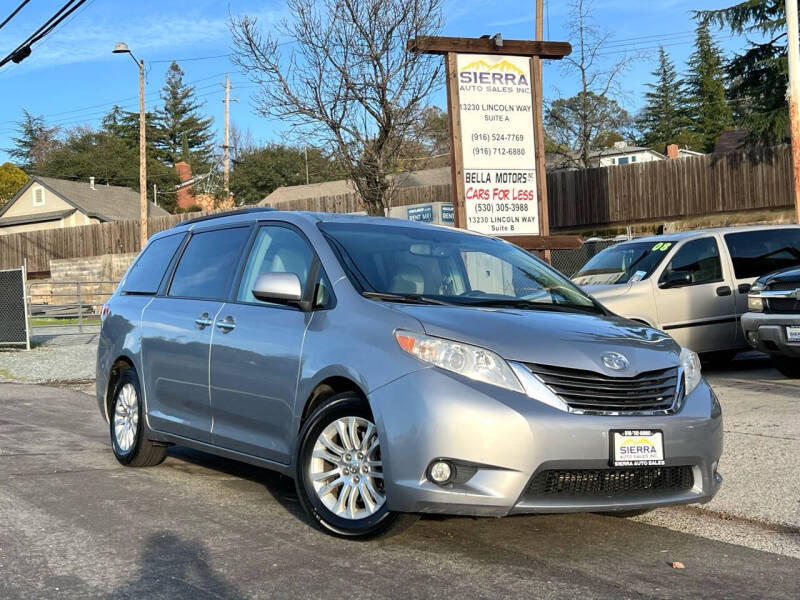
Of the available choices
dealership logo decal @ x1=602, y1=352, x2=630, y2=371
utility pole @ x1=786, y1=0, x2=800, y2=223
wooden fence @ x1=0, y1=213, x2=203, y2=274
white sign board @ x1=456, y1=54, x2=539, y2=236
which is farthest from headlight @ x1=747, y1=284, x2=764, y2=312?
wooden fence @ x1=0, y1=213, x2=203, y2=274

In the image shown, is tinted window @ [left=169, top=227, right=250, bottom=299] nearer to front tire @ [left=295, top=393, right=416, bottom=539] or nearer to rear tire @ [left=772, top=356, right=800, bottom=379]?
front tire @ [left=295, top=393, right=416, bottom=539]

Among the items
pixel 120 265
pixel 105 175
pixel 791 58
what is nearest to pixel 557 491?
pixel 791 58

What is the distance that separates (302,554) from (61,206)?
66.8 m

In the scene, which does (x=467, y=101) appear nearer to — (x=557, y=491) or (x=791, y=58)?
(x=791, y=58)

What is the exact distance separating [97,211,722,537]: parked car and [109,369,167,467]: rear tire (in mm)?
537

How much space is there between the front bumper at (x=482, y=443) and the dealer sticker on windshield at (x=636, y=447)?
34mm

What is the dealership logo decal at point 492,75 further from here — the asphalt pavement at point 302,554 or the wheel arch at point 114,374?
the asphalt pavement at point 302,554

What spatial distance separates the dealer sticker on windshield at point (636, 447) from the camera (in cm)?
466

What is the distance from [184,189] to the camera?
305ft

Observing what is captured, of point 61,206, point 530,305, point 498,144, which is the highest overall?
point 61,206

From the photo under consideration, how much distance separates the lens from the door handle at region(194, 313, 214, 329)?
6.30m

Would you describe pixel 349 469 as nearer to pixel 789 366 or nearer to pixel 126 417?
pixel 126 417

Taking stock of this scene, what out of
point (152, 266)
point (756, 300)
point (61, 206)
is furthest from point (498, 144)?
point (61, 206)

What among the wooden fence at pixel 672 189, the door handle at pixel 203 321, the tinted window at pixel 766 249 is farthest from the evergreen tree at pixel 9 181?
the door handle at pixel 203 321
